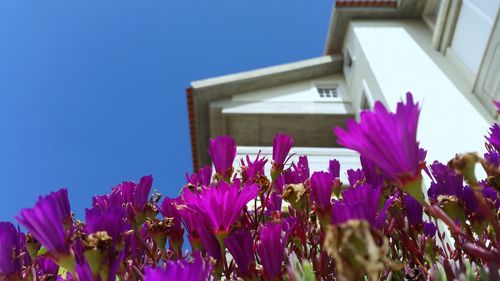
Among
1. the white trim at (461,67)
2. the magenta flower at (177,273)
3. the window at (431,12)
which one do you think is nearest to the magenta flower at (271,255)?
the magenta flower at (177,273)

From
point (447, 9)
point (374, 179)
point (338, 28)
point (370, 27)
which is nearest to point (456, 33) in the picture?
point (447, 9)

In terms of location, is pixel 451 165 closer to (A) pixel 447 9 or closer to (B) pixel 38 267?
(B) pixel 38 267

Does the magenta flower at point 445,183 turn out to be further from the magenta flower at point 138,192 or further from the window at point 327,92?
the window at point 327,92

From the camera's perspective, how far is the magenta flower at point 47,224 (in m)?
0.79

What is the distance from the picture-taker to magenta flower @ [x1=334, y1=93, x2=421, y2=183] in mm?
699

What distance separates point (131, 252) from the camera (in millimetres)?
1196

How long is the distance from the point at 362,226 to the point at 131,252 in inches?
31.5

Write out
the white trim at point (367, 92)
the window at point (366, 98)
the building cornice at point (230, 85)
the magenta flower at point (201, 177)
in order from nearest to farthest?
the magenta flower at point (201, 177), the white trim at point (367, 92), the window at point (366, 98), the building cornice at point (230, 85)

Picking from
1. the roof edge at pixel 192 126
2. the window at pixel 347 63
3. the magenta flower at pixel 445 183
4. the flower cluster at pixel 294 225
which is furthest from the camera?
the window at pixel 347 63

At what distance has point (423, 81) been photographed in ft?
28.9

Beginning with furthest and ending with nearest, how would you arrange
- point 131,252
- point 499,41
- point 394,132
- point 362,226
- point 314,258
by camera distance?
point 499,41 → point 131,252 → point 314,258 → point 394,132 → point 362,226

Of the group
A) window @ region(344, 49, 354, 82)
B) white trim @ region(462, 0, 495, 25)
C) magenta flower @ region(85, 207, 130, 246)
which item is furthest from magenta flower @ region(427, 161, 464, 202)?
window @ region(344, 49, 354, 82)

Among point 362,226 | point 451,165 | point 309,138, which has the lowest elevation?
point 362,226

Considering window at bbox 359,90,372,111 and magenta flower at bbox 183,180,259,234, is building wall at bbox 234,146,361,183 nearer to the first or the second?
window at bbox 359,90,372,111
